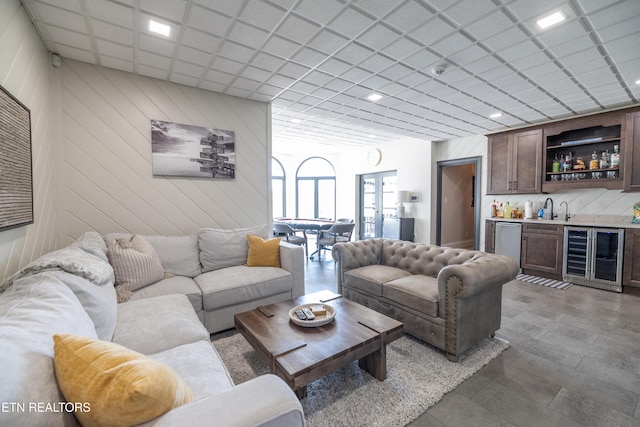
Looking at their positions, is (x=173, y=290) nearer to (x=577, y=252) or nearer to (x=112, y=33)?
(x=112, y=33)

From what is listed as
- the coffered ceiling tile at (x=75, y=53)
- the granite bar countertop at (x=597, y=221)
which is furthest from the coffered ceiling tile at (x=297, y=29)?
the granite bar countertop at (x=597, y=221)

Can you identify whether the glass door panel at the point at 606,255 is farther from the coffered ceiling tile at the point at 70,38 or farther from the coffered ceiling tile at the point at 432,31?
the coffered ceiling tile at the point at 70,38

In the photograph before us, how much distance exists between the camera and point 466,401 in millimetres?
1695

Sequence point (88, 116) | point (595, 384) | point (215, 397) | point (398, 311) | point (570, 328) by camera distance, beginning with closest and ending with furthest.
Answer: point (215, 397), point (595, 384), point (398, 311), point (570, 328), point (88, 116)

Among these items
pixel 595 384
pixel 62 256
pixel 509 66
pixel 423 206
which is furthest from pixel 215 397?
pixel 423 206

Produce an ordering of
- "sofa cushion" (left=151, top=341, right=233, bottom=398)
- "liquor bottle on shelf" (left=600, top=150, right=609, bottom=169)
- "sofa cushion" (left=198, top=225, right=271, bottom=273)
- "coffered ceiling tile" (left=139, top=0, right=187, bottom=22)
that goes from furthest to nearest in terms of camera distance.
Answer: "liquor bottle on shelf" (left=600, top=150, right=609, bottom=169) < "sofa cushion" (left=198, top=225, right=271, bottom=273) < "coffered ceiling tile" (left=139, top=0, right=187, bottom=22) < "sofa cushion" (left=151, top=341, right=233, bottom=398)

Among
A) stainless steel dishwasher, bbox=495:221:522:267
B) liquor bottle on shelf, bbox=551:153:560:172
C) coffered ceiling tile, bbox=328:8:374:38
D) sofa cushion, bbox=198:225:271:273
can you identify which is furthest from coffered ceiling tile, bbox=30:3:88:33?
liquor bottle on shelf, bbox=551:153:560:172

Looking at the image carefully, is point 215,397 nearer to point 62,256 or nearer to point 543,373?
point 62,256

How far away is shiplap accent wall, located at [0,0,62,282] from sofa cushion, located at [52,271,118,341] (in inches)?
26.7

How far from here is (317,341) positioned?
1675 mm

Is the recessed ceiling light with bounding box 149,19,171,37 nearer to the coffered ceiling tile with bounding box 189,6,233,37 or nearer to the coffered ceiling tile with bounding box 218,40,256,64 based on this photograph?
the coffered ceiling tile with bounding box 189,6,233,37

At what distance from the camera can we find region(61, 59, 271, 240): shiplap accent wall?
111 inches

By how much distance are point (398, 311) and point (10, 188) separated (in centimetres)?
293

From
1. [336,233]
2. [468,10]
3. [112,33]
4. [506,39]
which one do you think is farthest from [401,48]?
[336,233]
